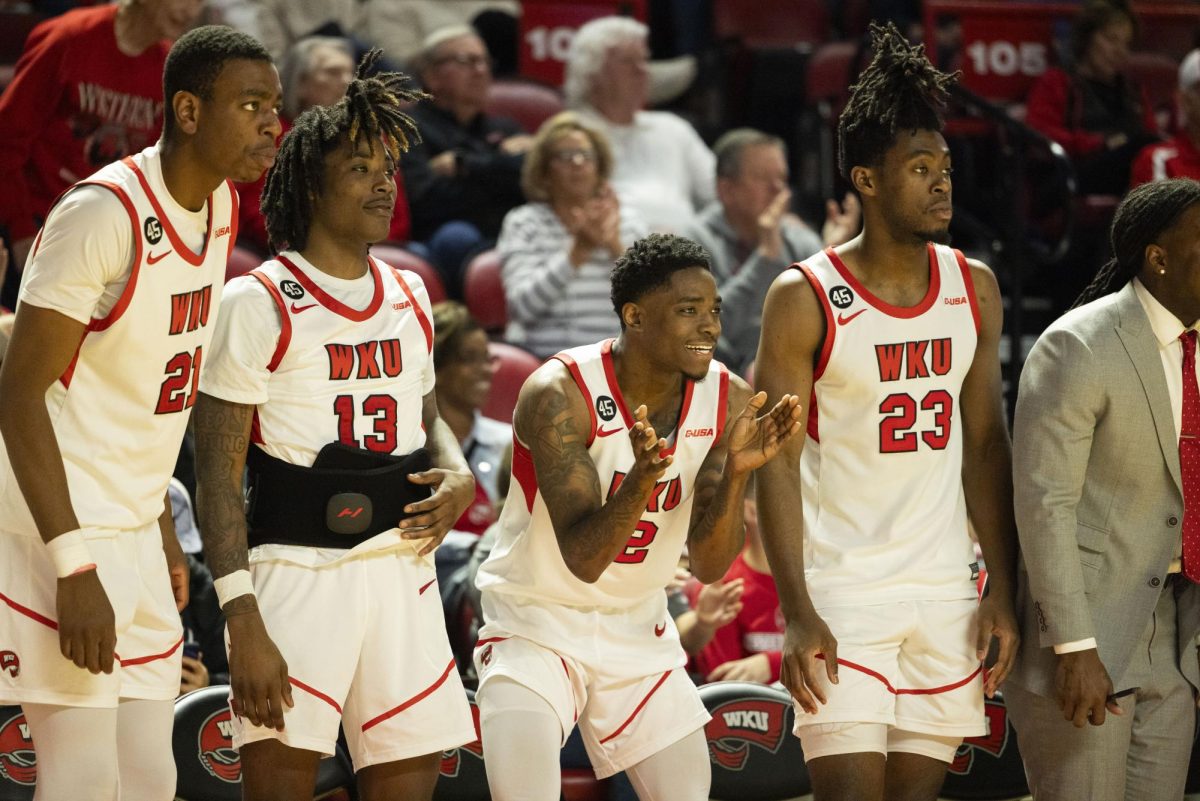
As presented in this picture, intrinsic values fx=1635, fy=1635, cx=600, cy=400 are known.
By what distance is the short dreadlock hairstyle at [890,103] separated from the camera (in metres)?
3.90

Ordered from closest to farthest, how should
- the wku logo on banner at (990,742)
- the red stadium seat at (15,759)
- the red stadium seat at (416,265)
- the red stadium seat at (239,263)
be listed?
the red stadium seat at (15,759) < the wku logo on banner at (990,742) < the red stadium seat at (239,263) < the red stadium seat at (416,265)

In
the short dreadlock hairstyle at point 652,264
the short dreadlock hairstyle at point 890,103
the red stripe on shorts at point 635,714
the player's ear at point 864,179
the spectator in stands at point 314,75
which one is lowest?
the red stripe on shorts at point 635,714

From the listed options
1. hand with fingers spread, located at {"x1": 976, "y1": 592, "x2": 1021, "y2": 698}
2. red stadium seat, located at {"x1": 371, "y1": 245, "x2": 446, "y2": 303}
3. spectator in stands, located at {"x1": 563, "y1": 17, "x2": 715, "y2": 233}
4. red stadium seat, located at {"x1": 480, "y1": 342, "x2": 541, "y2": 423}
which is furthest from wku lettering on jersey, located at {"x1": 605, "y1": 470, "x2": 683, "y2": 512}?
spectator in stands, located at {"x1": 563, "y1": 17, "x2": 715, "y2": 233}

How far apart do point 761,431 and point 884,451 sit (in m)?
0.41

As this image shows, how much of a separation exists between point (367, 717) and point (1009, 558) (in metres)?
1.59

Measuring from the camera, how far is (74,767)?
3.13 meters

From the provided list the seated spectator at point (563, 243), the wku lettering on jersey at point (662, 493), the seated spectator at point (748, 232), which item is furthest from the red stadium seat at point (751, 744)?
the seated spectator at point (563, 243)

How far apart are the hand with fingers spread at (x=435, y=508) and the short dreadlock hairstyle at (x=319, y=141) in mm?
613

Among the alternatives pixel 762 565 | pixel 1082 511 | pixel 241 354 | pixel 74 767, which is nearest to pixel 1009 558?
pixel 1082 511

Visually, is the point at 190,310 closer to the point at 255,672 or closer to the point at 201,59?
the point at 201,59

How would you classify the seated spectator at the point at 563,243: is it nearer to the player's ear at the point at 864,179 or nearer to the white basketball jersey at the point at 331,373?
the player's ear at the point at 864,179

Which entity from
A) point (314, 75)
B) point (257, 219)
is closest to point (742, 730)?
point (257, 219)

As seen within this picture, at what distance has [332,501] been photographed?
3525 mm

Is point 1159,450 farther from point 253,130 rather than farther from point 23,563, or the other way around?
point 23,563
